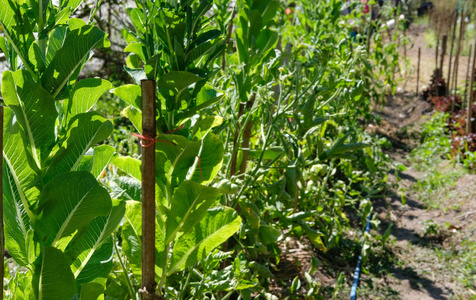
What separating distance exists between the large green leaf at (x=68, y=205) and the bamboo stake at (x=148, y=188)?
6.9 inches

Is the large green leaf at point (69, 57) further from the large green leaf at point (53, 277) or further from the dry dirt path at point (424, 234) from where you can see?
the dry dirt path at point (424, 234)

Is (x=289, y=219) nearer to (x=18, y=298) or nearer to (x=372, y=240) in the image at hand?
(x=18, y=298)

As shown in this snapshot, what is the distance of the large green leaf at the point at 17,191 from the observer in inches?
47.2

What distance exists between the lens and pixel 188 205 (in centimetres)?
150

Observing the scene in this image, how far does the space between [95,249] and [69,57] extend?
0.51 metres

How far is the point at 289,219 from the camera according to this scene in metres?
2.38

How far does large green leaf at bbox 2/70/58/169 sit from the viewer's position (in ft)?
3.79

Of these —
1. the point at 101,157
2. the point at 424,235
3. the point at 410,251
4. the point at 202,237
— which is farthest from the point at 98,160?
the point at 424,235

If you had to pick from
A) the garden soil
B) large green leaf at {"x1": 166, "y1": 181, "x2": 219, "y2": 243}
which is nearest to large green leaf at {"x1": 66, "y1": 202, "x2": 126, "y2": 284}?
large green leaf at {"x1": 166, "y1": 181, "x2": 219, "y2": 243}

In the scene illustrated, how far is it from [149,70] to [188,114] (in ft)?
0.61

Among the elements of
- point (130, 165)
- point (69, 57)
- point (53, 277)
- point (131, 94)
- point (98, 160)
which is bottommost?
point (53, 277)

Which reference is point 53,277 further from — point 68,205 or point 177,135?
point 177,135

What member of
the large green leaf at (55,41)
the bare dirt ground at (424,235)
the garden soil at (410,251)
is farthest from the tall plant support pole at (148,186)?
the bare dirt ground at (424,235)

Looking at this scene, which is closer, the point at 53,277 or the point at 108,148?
the point at 53,277
